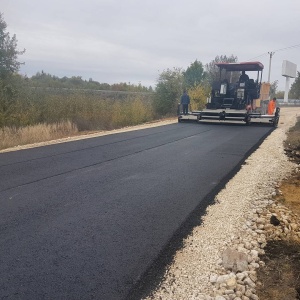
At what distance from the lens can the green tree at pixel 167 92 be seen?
2742 centimetres

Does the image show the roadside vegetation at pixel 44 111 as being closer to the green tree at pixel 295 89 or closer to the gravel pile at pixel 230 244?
the gravel pile at pixel 230 244

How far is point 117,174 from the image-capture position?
293 inches

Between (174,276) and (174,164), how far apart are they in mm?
5143

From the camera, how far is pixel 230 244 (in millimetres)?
4242

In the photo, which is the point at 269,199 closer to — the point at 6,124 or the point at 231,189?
the point at 231,189

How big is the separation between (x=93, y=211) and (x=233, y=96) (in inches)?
642

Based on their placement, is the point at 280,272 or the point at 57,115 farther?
the point at 57,115

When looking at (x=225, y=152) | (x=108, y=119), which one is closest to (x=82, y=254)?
(x=225, y=152)

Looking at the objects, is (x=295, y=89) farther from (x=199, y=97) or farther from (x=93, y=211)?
(x=93, y=211)

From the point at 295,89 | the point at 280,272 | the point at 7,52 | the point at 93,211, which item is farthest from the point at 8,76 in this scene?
the point at 295,89

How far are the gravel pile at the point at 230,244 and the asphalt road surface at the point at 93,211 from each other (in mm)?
328

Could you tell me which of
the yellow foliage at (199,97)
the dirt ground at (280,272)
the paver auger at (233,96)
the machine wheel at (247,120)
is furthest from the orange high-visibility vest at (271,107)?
the dirt ground at (280,272)

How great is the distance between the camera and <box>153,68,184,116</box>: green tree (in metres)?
27.4

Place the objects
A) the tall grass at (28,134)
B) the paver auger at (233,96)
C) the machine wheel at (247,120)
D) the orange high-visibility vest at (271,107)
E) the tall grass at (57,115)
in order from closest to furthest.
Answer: the tall grass at (28,134) → the tall grass at (57,115) → the machine wheel at (247,120) → the paver auger at (233,96) → the orange high-visibility vest at (271,107)
